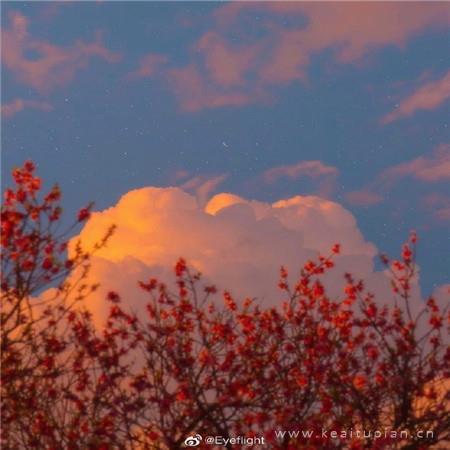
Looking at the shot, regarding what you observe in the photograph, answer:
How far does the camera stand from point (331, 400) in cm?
1012

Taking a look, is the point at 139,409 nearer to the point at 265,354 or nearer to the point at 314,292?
the point at 265,354

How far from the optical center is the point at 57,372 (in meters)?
9.27

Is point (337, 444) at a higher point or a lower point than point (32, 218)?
lower

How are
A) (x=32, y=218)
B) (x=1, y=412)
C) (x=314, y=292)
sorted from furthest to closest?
(x=314, y=292) < (x=1, y=412) < (x=32, y=218)

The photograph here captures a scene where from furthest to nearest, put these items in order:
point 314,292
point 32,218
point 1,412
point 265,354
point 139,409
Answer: point 314,292
point 265,354
point 139,409
point 1,412
point 32,218

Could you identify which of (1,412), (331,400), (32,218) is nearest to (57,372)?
(1,412)

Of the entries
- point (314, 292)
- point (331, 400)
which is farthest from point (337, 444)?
point (314, 292)

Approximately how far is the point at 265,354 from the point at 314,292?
1614mm

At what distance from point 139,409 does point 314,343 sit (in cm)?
285

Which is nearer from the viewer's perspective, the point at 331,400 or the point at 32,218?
the point at 32,218

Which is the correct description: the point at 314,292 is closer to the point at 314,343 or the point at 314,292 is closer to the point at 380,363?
the point at 314,343

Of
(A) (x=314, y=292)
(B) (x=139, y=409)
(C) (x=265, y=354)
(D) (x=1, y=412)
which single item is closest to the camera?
(D) (x=1, y=412)

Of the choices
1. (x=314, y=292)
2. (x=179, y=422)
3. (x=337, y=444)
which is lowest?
(x=337, y=444)

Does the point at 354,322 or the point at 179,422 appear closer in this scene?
the point at 179,422
